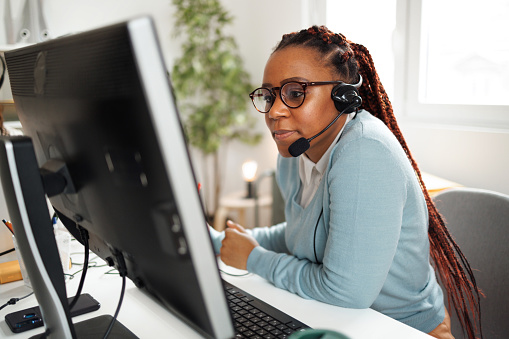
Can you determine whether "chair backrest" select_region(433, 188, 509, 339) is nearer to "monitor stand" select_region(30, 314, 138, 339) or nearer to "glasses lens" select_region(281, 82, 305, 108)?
"glasses lens" select_region(281, 82, 305, 108)

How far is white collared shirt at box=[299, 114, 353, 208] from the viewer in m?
1.17

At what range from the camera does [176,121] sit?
0.42 metres

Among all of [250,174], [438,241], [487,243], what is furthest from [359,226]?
[250,174]

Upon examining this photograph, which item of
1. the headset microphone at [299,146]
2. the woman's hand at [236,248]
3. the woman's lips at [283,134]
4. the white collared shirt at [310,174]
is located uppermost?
the woman's lips at [283,134]

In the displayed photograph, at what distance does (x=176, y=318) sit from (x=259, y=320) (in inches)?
6.3

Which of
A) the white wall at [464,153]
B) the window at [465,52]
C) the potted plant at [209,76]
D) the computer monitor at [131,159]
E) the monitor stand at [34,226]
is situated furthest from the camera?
the potted plant at [209,76]

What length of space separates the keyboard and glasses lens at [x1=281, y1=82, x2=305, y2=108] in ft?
1.45

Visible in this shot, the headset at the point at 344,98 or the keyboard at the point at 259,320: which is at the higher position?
the headset at the point at 344,98

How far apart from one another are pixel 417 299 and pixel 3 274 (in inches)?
38.0

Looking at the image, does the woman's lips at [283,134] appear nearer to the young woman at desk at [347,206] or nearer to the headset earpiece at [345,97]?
the young woman at desk at [347,206]

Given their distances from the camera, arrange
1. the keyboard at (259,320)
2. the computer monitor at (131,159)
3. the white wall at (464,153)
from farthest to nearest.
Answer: the white wall at (464,153)
the keyboard at (259,320)
the computer monitor at (131,159)

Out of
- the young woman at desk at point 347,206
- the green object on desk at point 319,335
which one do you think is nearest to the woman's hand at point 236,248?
the young woman at desk at point 347,206

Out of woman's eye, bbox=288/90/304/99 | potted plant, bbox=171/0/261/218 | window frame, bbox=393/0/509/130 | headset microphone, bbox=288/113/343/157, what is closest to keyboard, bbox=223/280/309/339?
headset microphone, bbox=288/113/343/157

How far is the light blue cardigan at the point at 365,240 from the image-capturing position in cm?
94
